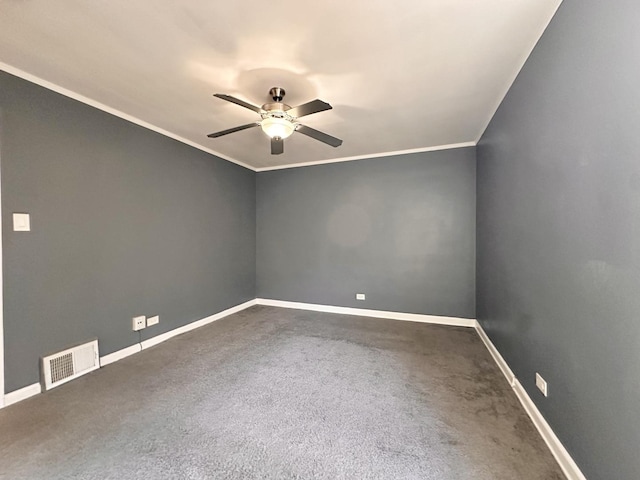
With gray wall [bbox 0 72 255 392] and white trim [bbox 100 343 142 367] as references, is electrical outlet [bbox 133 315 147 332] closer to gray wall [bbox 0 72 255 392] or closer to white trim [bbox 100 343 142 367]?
gray wall [bbox 0 72 255 392]

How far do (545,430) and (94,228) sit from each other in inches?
152

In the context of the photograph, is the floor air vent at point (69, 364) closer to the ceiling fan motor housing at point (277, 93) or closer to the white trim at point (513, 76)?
the ceiling fan motor housing at point (277, 93)

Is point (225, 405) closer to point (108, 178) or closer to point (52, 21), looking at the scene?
point (108, 178)

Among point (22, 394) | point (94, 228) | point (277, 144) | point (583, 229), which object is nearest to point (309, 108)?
point (277, 144)

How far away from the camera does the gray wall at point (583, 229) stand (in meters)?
1.01

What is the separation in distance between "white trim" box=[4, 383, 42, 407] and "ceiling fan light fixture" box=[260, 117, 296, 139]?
276cm

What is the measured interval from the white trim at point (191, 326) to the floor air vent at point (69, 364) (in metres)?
0.50

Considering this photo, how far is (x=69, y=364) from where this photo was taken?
2.32 metres

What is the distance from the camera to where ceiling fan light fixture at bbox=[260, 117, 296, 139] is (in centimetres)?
217

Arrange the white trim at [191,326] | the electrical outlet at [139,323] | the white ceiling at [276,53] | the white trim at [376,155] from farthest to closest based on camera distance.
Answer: the white trim at [376,155] < the white trim at [191,326] < the electrical outlet at [139,323] < the white ceiling at [276,53]

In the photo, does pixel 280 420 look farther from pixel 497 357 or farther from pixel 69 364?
pixel 497 357

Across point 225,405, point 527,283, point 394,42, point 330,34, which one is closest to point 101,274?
point 225,405

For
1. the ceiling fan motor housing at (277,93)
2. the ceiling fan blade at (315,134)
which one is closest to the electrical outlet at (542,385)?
the ceiling fan blade at (315,134)

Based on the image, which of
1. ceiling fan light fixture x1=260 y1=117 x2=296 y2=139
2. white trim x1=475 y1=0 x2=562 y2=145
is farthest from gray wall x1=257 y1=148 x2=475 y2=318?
ceiling fan light fixture x1=260 y1=117 x2=296 y2=139
